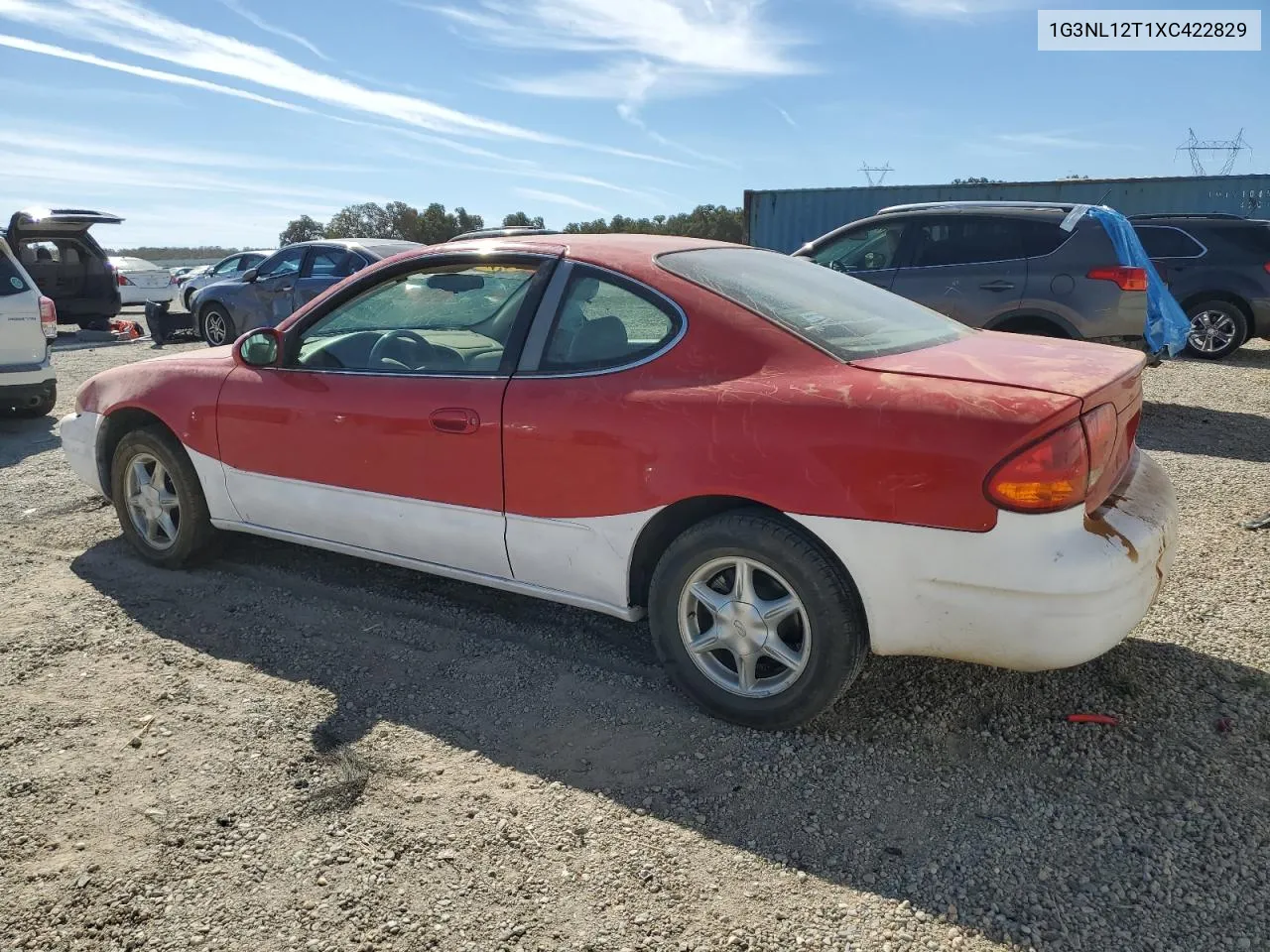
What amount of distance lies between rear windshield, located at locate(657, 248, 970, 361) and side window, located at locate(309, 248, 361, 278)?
8672 millimetres

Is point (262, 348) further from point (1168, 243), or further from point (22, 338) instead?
point (1168, 243)

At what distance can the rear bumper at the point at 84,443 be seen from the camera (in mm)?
4555

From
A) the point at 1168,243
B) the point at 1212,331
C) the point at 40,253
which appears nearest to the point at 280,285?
the point at 40,253

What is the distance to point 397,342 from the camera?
12.3 feet

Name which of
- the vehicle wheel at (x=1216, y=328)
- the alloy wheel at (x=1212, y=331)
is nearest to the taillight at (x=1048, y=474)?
the vehicle wheel at (x=1216, y=328)

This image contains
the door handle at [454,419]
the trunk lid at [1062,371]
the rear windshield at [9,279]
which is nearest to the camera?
the trunk lid at [1062,371]

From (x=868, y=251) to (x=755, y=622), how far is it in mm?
6355

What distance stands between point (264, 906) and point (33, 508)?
14.2ft

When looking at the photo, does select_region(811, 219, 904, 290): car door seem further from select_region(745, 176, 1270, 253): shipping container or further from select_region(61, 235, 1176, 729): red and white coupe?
select_region(745, 176, 1270, 253): shipping container

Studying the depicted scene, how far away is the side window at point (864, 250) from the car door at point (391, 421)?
539cm

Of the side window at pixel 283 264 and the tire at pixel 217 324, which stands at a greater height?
the side window at pixel 283 264

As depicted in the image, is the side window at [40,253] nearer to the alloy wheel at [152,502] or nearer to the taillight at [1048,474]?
the alloy wheel at [152,502]

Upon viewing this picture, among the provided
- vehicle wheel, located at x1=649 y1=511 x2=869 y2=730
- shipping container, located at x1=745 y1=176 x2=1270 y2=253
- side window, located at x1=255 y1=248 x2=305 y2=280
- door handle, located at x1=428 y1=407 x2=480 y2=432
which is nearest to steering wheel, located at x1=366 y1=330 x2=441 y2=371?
door handle, located at x1=428 y1=407 x2=480 y2=432

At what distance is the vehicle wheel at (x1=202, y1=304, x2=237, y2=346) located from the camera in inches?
513
